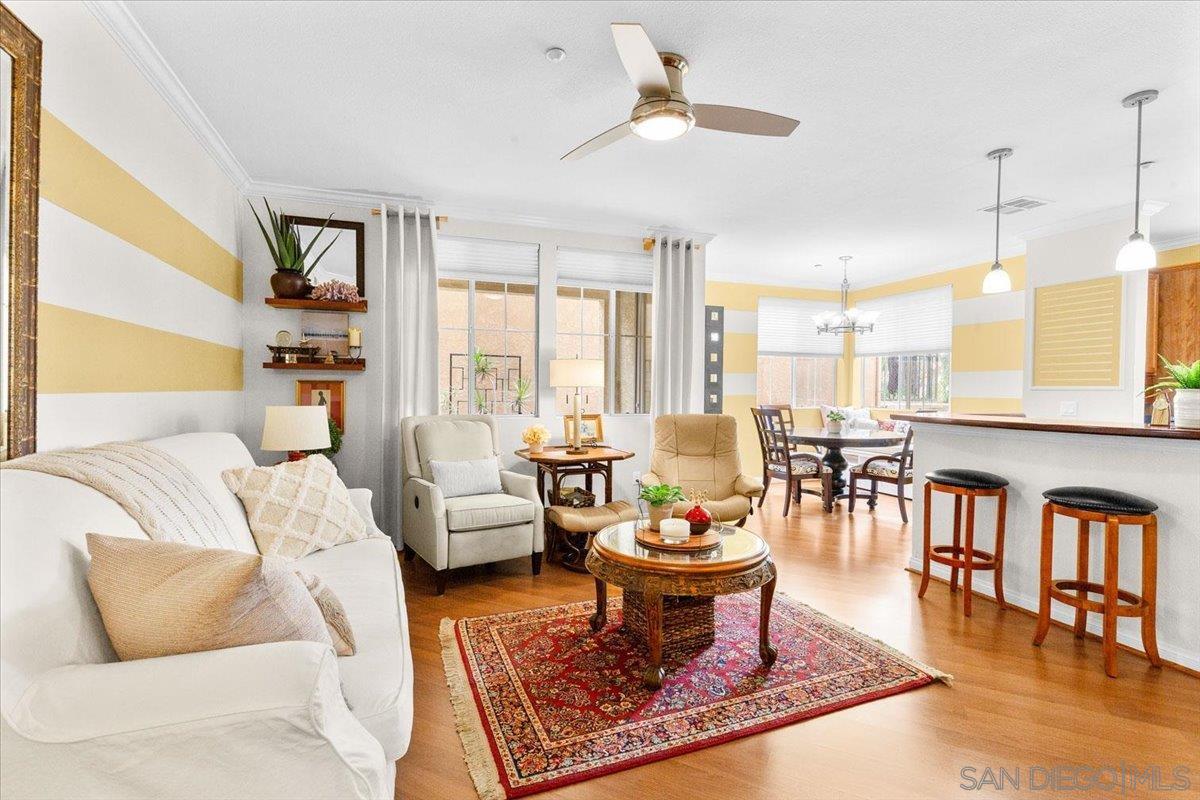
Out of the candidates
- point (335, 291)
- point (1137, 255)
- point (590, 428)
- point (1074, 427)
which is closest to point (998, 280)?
point (1137, 255)

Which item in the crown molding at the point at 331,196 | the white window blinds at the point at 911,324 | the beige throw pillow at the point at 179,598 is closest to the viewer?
the beige throw pillow at the point at 179,598

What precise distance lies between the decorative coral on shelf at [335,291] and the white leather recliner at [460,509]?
0.94 m

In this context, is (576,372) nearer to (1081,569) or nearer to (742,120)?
(742,120)

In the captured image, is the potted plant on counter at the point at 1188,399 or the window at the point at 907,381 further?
the window at the point at 907,381

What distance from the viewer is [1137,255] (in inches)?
113

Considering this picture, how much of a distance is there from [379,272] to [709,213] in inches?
101

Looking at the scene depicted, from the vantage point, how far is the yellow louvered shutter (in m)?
4.32

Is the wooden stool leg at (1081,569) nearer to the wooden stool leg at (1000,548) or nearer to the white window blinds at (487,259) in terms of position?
the wooden stool leg at (1000,548)

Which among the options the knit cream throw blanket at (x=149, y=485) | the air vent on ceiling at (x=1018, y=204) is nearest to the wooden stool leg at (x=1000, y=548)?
the air vent on ceiling at (x=1018, y=204)

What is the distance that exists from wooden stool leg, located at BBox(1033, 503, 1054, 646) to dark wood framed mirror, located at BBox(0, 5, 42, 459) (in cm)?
387

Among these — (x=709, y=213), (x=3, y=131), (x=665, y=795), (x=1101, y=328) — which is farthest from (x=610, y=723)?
(x=1101, y=328)

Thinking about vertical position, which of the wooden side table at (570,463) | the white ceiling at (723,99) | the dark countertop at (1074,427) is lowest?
the wooden side table at (570,463)

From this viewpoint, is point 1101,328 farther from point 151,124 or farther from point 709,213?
point 151,124

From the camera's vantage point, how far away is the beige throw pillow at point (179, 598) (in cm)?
117
